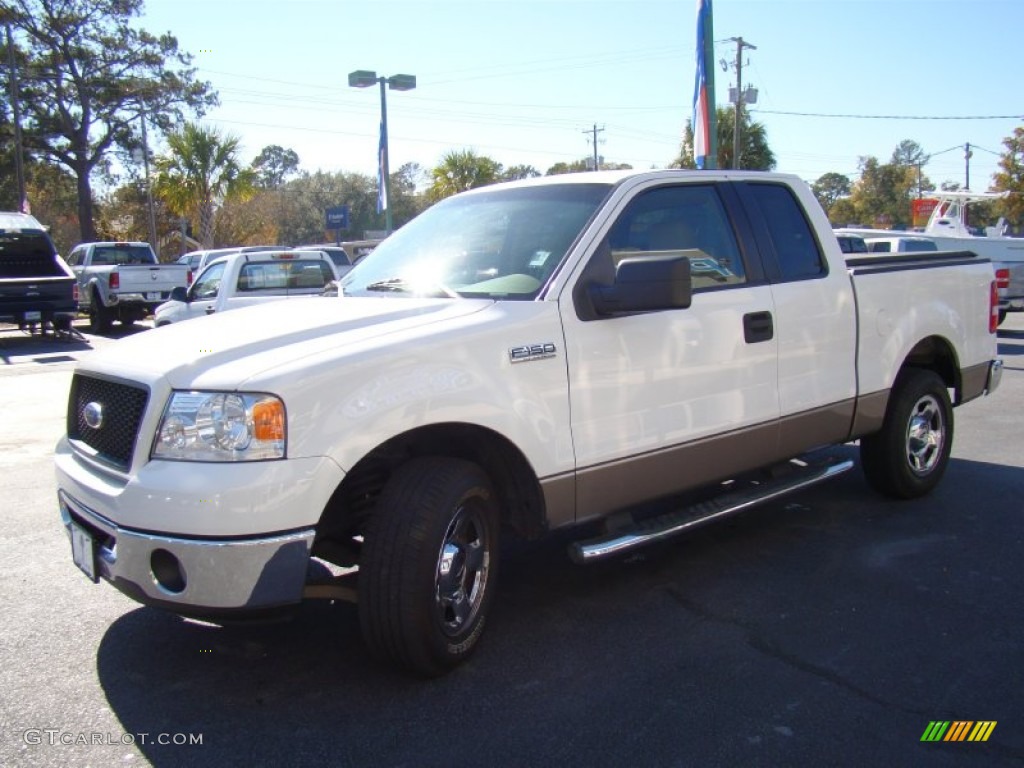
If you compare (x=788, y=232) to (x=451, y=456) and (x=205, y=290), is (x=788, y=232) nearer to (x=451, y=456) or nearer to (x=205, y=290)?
(x=451, y=456)

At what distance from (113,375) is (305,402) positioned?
916 millimetres

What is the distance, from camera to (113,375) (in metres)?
3.36

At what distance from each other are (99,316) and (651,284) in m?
18.6

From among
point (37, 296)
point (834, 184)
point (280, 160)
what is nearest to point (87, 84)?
point (37, 296)

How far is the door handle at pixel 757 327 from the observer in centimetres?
434

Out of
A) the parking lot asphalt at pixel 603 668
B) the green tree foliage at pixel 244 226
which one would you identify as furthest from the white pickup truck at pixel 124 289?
the green tree foliage at pixel 244 226

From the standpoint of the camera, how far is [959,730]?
3.02 m

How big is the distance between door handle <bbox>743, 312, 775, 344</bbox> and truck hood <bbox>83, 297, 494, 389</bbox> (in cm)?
141

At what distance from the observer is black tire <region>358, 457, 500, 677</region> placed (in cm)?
316

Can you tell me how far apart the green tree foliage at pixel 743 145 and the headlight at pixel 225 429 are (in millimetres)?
29845

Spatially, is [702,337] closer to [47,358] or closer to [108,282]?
[47,358]

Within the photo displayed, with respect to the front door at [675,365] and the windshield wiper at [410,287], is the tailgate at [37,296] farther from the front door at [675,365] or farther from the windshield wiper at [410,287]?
the front door at [675,365]

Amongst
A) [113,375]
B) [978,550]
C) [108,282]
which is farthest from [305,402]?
[108,282]

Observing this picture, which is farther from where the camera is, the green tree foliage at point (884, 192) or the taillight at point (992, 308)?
the green tree foliage at point (884, 192)
